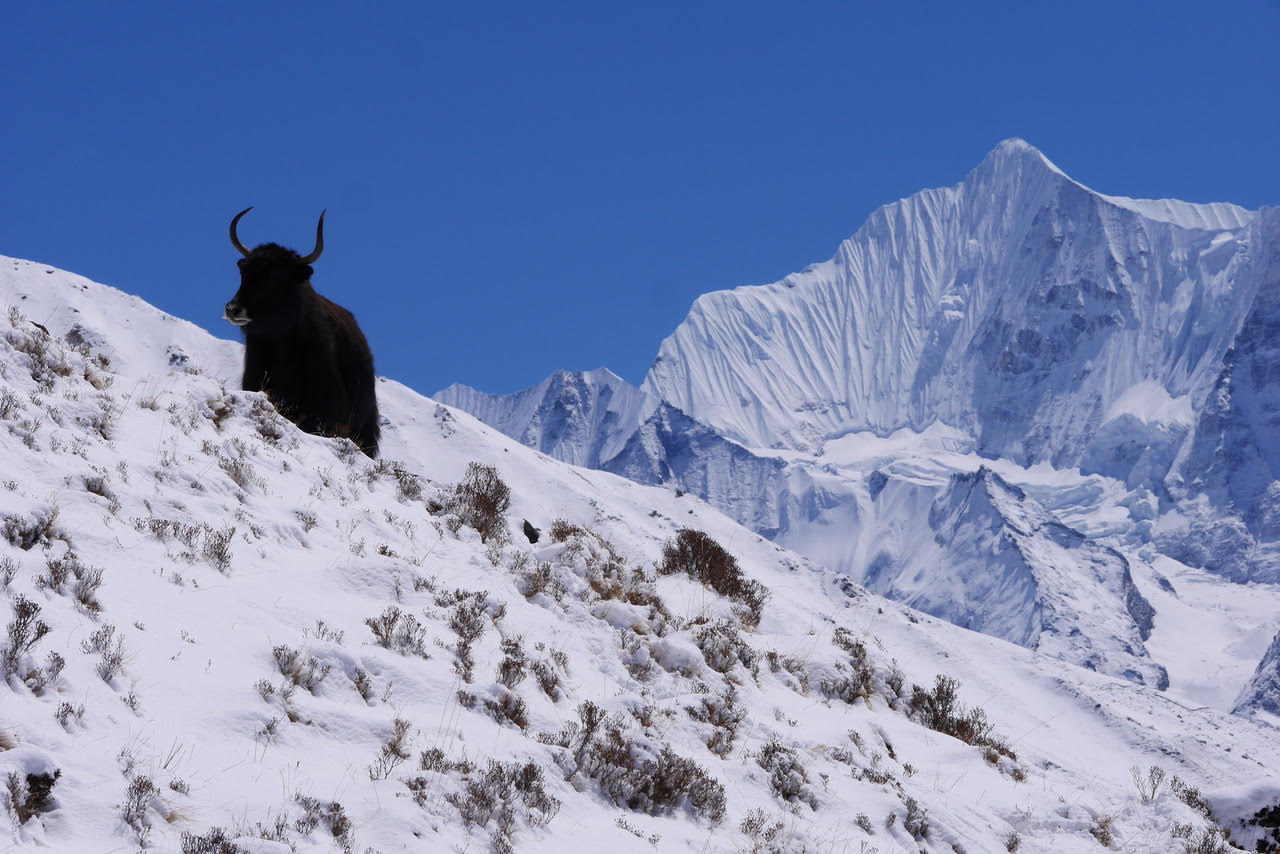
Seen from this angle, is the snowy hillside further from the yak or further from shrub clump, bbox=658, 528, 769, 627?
the yak

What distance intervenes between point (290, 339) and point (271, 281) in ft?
2.70

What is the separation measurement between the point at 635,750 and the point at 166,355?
73661 millimetres

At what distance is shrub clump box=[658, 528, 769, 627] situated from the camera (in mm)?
13367

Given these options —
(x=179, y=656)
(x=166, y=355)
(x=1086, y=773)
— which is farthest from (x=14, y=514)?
(x=166, y=355)

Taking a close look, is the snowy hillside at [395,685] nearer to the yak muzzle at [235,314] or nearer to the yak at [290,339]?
the yak muzzle at [235,314]

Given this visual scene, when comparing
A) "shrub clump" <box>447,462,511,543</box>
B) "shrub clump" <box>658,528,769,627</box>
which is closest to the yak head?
"shrub clump" <box>447,462,511,543</box>

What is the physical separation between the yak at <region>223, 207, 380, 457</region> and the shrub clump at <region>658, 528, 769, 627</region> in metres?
4.77

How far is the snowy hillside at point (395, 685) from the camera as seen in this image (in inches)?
221

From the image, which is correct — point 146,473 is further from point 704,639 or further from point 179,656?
point 704,639

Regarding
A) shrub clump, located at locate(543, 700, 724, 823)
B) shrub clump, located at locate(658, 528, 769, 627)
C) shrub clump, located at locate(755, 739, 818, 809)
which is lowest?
shrub clump, located at locate(543, 700, 724, 823)

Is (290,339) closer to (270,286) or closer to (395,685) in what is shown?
(270,286)

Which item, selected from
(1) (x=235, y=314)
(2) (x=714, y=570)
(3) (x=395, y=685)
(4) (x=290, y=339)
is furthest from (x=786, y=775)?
(4) (x=290, y=339)

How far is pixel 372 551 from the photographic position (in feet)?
31.8

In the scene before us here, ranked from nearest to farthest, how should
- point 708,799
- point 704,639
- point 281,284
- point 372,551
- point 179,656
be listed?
point 179,656
point 708,799
point 372,551
point 704,639
point 281,284
